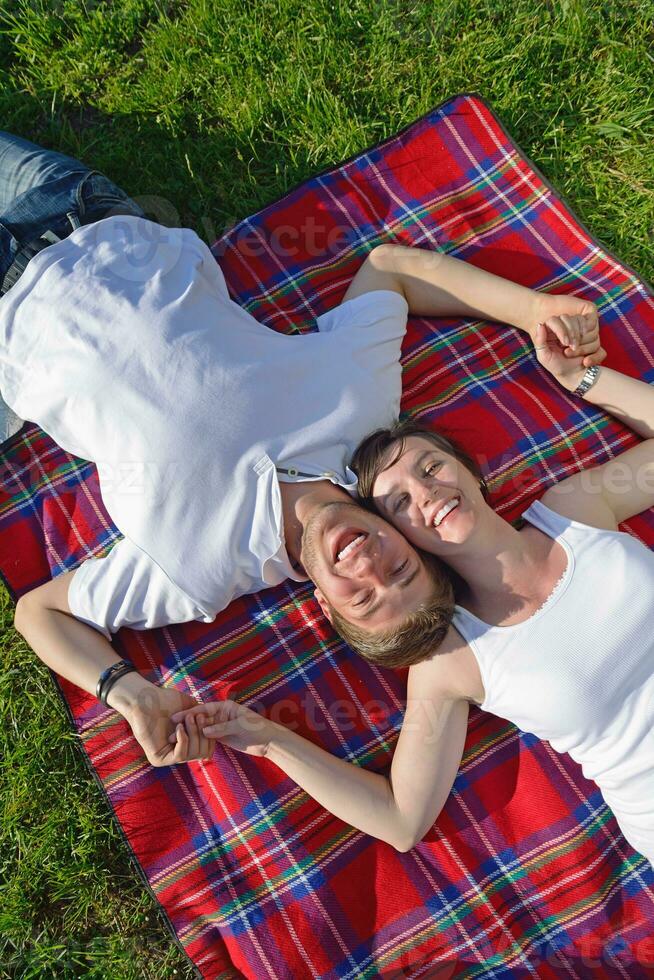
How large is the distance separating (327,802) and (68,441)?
167cm

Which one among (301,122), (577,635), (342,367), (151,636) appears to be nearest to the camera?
(577,635)

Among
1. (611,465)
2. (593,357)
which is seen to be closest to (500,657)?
(611,465)

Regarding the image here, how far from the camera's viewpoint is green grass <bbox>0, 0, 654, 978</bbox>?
3.75m

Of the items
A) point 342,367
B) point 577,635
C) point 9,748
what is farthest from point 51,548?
point 577,635

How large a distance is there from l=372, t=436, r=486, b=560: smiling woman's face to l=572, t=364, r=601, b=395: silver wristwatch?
2.92 ft

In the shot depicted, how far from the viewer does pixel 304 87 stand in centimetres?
383

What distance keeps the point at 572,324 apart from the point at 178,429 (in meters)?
1.68

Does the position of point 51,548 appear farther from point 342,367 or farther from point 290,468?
point 342,367

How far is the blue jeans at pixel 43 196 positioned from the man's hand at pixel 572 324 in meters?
1.80

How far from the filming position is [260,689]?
3086mm

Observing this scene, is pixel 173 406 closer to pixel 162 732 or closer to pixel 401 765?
pixel 162 732

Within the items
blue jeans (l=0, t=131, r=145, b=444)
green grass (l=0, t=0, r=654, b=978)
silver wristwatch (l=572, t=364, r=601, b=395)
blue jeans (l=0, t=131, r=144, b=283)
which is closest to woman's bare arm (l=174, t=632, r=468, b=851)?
silver wristwatch (l=572, t=364, r=601, b=395)

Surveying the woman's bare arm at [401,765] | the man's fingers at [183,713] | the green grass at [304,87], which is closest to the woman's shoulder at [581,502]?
the woman's bare arm at [401,765]

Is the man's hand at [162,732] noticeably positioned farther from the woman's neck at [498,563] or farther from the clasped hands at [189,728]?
the woman's neck at [498,563]
